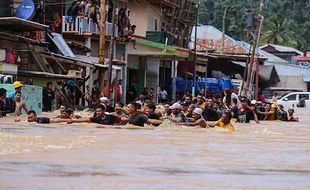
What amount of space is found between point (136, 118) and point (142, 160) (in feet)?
26.6

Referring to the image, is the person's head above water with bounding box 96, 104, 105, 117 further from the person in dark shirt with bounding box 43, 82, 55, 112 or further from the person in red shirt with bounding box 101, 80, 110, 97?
the person in red shirt with bounding box 101, 80, 110, 97

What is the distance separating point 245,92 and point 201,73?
3.91 metres

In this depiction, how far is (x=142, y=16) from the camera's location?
137ft

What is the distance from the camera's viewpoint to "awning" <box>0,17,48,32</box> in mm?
25344

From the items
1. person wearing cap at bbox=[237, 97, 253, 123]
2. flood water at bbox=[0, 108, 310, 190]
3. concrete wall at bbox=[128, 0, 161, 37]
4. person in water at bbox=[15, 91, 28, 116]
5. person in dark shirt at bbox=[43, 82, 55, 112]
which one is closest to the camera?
flood water at bbox=[0, 108, 310, 190]

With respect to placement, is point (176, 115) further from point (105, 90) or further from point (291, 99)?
point (291, 99)

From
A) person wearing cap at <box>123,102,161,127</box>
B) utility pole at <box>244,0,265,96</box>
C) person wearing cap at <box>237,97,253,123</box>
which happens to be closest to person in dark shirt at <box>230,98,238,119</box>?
person wearing cap at <box>237,97,253,123</box>

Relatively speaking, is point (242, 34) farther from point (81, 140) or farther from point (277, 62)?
point (81, 140)

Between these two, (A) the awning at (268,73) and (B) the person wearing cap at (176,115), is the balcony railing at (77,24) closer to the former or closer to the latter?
(B) the person wearing cap at (176,115)

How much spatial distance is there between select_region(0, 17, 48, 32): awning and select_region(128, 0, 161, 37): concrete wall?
43.6 feet

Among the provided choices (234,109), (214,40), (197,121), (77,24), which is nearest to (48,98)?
(234,109)

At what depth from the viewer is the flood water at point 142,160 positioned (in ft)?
26.5

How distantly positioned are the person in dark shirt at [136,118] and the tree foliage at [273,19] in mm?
60137

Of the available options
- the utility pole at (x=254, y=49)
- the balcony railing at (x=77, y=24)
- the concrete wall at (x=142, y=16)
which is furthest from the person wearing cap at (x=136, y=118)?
the utility pole at (x=254, y=49)
